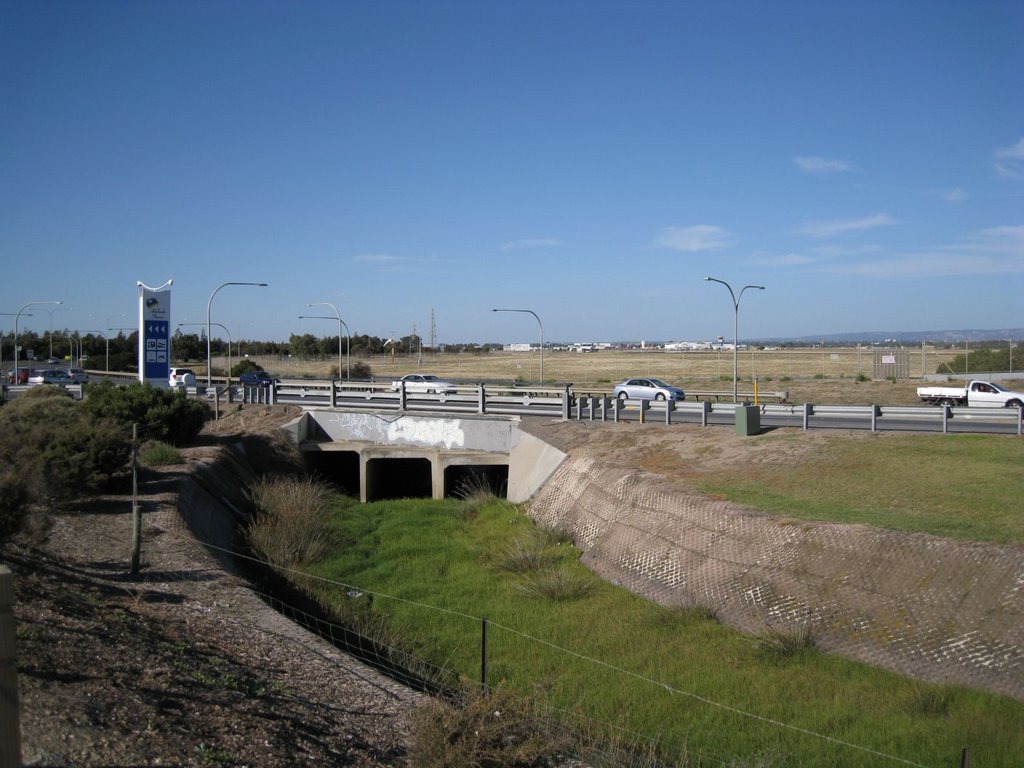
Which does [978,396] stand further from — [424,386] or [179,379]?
[179,379]

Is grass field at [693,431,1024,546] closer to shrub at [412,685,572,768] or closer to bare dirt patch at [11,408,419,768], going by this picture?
shrub at [412,685,572,768]

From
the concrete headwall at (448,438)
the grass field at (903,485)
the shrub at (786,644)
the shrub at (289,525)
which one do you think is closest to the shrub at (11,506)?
the shrub at (289,525)

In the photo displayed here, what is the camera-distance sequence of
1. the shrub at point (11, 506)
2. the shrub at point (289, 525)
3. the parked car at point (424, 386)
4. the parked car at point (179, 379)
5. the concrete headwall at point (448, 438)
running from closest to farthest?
1. the shrub at point (11, 506)
2. the shrub at point (289, 525)
3. the concrete headwall at point (448, 438)
4. the parked car at point (179, 379)
5. the parked car at point (424, 386)

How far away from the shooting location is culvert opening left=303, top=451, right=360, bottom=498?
39.2 meters

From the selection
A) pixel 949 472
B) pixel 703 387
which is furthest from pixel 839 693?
pixel 703 387

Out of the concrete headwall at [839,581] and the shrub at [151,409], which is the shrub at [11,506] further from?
the shrub at [151,409]

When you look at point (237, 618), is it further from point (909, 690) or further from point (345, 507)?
point (345, 507)

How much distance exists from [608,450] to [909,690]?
17.2 m

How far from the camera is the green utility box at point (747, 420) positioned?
2964 centimetres

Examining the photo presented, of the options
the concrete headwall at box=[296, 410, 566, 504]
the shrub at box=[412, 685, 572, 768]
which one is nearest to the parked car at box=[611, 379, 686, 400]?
the concrete headwall at box=[296, 410, 566, 504]

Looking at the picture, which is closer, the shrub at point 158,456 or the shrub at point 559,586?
the shrub at point 559,586

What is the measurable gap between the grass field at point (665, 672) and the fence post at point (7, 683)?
7611mm

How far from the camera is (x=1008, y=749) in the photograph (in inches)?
433

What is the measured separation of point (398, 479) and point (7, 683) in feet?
→ 116
